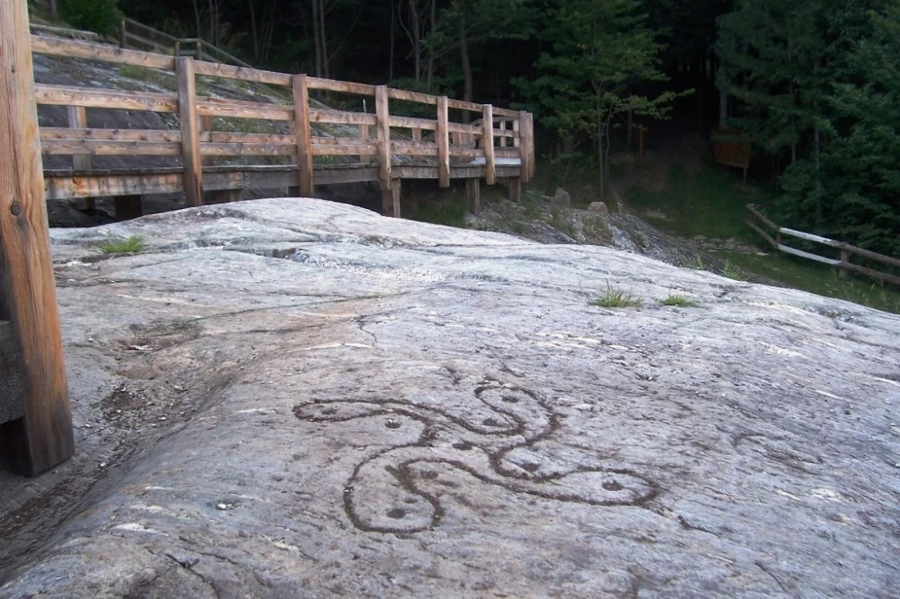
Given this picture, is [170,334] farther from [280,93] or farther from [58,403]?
[280,93]

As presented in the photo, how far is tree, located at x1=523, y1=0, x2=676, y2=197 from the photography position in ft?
97.9

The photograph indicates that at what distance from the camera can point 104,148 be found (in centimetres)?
855

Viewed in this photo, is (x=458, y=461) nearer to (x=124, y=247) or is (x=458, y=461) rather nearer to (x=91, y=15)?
(x=124, y=247)

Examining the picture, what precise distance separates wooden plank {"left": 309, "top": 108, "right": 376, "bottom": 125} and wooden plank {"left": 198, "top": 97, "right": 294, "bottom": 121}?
494 millimetres

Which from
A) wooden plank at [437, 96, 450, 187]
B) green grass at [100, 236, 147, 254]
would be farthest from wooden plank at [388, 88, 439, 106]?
green grass at [100, 236, 147, 254]

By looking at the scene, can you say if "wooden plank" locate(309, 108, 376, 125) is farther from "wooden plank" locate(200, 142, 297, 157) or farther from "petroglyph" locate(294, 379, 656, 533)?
"petroglyph" locate(294, 379, 656, 533)

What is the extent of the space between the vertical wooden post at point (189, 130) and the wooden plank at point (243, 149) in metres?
0.21

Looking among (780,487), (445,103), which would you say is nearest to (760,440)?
(780,487)

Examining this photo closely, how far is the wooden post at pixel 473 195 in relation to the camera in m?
17.0

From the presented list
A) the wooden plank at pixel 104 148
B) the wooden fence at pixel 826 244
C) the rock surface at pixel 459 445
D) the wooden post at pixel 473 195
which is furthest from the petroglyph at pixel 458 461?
the wooden fence at pixel 826 244

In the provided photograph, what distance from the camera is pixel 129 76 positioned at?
15.8 meters

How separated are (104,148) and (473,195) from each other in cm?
937

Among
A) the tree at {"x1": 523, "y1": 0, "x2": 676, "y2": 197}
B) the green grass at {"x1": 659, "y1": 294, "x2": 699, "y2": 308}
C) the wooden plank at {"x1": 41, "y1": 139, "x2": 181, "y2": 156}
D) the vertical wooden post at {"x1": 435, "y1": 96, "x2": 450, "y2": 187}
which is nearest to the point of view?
the green grass at {"x1": 659, "y1": 294, "x2": 699, "y2": 308}

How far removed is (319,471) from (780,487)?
152cm
